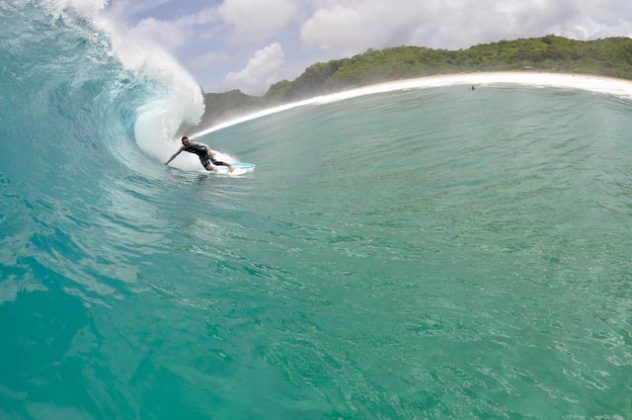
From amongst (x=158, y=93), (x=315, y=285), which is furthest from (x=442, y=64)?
(x=315, y=285)

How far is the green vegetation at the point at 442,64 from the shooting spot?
52781 mm

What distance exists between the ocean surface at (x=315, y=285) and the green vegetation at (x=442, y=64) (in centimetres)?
4080

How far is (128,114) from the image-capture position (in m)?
21.6

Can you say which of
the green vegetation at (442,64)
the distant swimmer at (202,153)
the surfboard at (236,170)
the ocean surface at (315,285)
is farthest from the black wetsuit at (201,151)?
the green vegetation at (442,64)

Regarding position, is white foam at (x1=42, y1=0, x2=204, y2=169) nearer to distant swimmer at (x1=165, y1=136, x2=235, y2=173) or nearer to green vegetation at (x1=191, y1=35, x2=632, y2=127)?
distant swimmer at (x1=165, y1=136, x2=235, y2=173)

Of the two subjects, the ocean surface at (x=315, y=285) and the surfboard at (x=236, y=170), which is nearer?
the ocean surface at (x=315, y=285)

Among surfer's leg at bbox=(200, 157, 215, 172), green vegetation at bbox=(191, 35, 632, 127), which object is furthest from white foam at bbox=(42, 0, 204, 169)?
green vegetation at bbox=(191, 35, 632, 127)

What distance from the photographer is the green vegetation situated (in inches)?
2078

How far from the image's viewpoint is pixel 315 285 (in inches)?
245

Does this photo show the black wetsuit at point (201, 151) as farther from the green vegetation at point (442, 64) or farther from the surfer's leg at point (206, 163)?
the green vegetation at point (442, 64)

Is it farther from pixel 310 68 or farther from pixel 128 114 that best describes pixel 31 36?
pixel 310 68

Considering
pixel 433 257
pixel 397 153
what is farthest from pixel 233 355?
pixel 397 153

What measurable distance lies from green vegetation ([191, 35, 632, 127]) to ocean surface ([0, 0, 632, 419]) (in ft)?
134

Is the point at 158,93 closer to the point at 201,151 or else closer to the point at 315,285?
the point at 201,151
